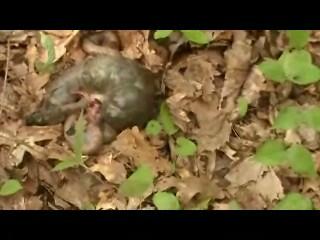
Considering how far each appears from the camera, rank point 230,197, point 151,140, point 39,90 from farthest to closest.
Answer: point 39,90 → point 151,140 → point 230,197

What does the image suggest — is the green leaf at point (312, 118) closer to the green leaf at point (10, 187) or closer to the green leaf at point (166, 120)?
the green leaf at point (166, 120)

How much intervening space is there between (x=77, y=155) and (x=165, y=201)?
45cm

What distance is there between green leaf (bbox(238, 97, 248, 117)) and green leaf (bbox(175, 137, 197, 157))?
28 centimetres

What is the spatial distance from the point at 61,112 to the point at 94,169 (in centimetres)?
39

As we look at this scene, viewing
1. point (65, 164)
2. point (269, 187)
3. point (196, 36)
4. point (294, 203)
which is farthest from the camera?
point (196, 36)

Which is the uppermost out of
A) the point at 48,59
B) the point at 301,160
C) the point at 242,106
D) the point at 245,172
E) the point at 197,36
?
the point at 197,36

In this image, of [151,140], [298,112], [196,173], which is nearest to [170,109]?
[151,140]

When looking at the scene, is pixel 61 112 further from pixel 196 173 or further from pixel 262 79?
pixel 262 79

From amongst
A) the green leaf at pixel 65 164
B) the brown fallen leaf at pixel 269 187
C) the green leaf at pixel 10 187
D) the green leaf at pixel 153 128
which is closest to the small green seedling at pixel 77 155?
the green leaf at pixel 65 164

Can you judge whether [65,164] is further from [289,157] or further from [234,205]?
[289,157]

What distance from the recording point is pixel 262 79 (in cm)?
325

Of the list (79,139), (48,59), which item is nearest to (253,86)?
(79,139)

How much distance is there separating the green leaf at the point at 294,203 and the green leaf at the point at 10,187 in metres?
1.12

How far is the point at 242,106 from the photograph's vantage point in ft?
10.5
